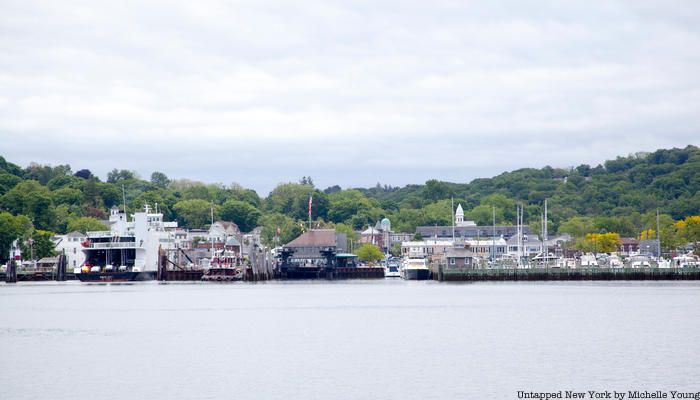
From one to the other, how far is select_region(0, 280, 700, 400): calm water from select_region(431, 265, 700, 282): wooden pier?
1044 inches

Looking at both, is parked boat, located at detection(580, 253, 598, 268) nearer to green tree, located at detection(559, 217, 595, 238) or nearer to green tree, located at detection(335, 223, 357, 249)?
green tree, located at detection(335, 223, 357, 249)

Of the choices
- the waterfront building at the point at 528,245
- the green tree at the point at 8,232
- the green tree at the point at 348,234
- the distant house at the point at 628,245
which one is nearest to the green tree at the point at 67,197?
the green tree at the point at 8,232

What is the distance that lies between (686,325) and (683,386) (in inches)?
826

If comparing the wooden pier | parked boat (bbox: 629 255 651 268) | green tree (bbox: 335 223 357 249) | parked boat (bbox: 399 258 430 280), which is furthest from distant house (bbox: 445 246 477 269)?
green tree (bbox: 335 223 357 249)

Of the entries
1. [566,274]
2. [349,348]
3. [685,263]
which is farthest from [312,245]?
[349,348]

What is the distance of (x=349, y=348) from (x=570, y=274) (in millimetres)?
66664

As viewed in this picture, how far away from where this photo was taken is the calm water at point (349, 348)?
116ft

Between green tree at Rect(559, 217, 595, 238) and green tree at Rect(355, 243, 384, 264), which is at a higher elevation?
green tree at Rect(559, 217, 595, 238)

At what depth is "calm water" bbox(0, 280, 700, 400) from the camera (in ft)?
116

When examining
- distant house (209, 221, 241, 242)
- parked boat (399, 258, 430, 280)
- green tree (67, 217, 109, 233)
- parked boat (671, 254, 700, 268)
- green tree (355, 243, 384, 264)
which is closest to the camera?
parked boat (671, 254, 700, 268)

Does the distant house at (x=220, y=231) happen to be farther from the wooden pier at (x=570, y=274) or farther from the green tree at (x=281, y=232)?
the wooden pier at (x=570, y=274)

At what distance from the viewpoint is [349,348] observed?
4600 centimetres

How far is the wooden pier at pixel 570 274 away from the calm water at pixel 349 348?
26.5 m

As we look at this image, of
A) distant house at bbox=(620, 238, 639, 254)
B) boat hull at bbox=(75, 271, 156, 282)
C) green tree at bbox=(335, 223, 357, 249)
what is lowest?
boat hull at bbox=(75, 271, 156, 282)
